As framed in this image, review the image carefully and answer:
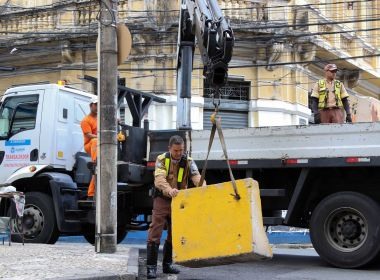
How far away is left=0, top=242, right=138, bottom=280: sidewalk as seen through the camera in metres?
6.94

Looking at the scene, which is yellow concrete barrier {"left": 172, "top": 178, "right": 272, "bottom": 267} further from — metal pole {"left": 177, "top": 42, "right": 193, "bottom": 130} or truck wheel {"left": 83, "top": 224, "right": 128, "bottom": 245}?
truck wheel {"left": 83, "top": 224, "right": 128, "bottom": 245}

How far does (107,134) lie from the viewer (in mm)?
9078

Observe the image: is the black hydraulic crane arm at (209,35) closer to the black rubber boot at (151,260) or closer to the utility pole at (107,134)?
the utility pole at (107,134)

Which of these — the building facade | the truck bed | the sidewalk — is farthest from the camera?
the building facade

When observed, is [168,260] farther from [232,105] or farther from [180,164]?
[232,105]

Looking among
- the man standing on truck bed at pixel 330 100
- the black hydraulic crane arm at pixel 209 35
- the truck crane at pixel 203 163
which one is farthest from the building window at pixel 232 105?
the man standing on truck bed at pixel 330 100

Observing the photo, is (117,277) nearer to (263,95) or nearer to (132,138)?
(132,138)

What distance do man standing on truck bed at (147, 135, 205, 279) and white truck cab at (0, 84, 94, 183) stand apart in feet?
12.2

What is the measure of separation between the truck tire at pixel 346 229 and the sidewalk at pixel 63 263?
8.67 feet

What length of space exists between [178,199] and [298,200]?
2.84m

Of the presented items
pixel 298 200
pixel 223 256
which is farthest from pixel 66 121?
pixel 223 256

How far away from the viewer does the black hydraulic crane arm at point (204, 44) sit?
26.9 feet

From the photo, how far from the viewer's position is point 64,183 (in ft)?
34.9

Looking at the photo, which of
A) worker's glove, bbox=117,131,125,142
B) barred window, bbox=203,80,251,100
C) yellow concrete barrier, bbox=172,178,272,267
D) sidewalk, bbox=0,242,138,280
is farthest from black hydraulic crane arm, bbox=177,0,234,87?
barred window, bbox=203,80,251,100
